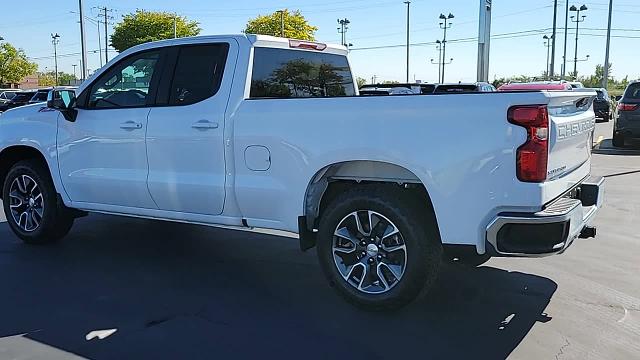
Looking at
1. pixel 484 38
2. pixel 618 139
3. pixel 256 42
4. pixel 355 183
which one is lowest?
pixel 618 139

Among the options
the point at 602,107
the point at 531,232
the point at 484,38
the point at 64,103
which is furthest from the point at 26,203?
the point at 602,107

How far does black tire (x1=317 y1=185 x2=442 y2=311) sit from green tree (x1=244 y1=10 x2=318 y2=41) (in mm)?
52949

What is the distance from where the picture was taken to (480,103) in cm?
387

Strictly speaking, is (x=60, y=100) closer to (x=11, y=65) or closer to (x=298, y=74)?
(x=298, y=74)

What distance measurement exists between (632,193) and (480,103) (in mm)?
6690

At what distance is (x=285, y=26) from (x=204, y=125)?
55.1 metres

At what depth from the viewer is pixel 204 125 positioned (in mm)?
5094

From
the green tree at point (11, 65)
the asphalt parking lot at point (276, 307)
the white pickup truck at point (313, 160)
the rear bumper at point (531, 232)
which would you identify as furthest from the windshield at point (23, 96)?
the green tree at point (11, 65)

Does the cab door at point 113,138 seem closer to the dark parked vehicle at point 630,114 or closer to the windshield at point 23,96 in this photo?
the dark parked vehicle at point 630,114

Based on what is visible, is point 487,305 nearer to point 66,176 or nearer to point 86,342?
point 86,342

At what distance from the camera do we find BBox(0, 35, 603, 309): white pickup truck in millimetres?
3893

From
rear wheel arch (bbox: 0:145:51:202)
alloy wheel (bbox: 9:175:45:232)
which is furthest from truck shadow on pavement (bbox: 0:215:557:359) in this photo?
rear wheel arch (bbox: 0:145:51:202)

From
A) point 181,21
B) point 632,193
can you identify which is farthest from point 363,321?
point 181,21

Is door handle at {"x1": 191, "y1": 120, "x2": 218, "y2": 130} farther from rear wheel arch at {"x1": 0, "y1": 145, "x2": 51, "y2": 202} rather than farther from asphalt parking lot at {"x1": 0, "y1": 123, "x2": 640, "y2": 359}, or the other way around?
rear wheel arch at {"x1": 0, "y1": 145, "x2": 51, "y2": 202}
